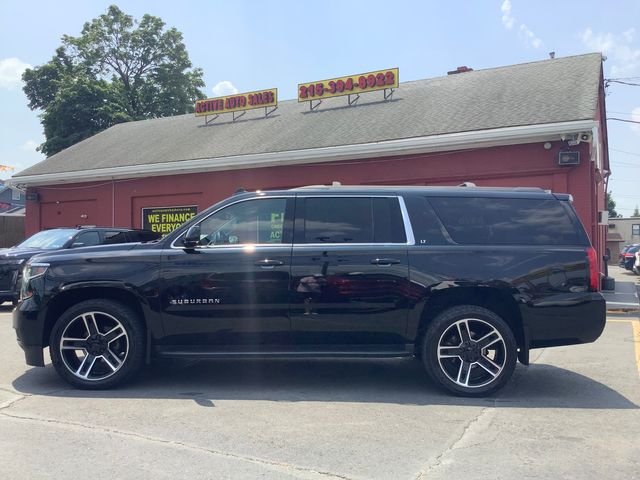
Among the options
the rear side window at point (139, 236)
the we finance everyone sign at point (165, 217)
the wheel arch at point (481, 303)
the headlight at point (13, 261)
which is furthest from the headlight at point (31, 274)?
the we finance everyone sign at point (165, 217)

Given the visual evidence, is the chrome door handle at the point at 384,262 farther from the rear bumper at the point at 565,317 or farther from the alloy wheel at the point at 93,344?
the alloy wheel at the point at 93,344

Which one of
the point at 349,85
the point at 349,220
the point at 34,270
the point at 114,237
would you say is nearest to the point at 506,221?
the point at 349,220

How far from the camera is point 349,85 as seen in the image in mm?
18188

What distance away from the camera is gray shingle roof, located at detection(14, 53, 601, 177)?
1389cm

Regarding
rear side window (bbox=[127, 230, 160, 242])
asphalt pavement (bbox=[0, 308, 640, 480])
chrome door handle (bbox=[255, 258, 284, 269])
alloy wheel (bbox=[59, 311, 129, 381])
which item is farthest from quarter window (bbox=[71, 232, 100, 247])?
chrome door handle (bbox=[255, 258, 284, 269])

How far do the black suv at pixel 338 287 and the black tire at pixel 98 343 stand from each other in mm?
14

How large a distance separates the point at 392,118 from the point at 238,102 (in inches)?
261

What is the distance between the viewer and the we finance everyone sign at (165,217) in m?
18.5

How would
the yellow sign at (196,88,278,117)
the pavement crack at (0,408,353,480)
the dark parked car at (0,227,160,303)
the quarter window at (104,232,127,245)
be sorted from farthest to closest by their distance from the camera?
the yellow sign at (196,88,278,117)
the quarter window at (104,232,127,245)
the dark parked car at (0,227,160,303)
the pavement crack at (0,408,353,480)

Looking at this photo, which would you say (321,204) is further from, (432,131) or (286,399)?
(432,131)

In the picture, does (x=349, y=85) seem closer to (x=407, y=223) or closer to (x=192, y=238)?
(x=407, y=223)

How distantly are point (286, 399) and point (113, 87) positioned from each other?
117ft

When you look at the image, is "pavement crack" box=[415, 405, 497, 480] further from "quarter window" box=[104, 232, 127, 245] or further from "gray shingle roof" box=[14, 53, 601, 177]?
"gray shingle roof" box=[14, 53, 601, 177]

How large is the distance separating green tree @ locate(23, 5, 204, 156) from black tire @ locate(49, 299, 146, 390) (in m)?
31.8
